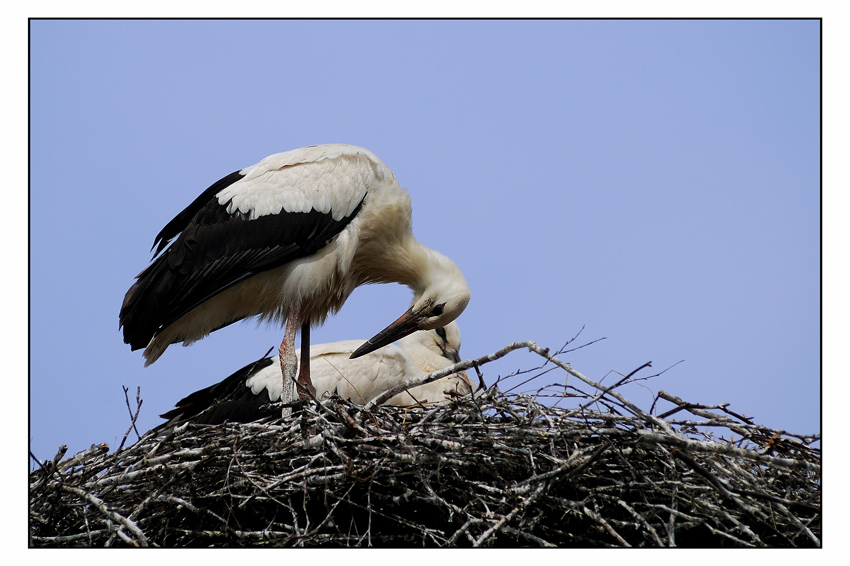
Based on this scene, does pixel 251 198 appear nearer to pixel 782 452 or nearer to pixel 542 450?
pixel 542 450

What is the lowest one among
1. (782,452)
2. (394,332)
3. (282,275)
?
(782,452)

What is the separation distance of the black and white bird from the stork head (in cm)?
34

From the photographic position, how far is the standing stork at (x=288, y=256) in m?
A: 3.96

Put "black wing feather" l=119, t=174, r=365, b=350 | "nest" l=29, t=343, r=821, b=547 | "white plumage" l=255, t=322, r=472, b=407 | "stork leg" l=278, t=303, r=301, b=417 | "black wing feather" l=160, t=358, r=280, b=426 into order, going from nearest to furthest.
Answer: "nest" l=29, t=343, r=821, b=547, "black wing feather" l=119, t=174, r=365, b=350, "stork leg" l=278, t=303, r=301, b=417, "black wing feather" l=160, t=358, r=280, b=426, "white plumage" l=255, t=322, r=472, b=407

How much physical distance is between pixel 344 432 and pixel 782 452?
5.11 ft

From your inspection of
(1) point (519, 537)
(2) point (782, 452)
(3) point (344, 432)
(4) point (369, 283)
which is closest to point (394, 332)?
(4) point (369, 283)

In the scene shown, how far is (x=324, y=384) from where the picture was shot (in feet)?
15.0

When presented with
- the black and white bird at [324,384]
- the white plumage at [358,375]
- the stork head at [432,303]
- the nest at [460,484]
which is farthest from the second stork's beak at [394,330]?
the nest at [460,484]

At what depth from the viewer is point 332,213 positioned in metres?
4.03

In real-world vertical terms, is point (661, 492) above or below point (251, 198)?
below

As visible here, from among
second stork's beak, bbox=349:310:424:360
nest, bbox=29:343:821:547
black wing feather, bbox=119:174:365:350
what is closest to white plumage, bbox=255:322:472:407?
second stork's beak, bbox=349:310:424:360

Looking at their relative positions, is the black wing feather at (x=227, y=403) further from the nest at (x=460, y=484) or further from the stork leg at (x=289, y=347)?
the nest at (x=460, y=484)

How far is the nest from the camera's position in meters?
2.85

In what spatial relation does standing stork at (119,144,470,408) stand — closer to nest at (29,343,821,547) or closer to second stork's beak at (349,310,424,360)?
second stork's beak at (349,310,424,360)
